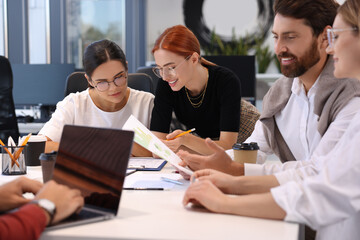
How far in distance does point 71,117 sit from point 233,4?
4075 millimetres

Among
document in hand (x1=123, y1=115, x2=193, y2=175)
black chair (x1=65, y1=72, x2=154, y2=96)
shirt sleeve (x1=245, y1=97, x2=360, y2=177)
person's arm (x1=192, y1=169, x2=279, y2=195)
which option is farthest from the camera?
black chair (x1=65, y1=72, x2=154, y2=96)

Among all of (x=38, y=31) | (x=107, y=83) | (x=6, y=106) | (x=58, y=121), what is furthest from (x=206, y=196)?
(x=38, y=31)

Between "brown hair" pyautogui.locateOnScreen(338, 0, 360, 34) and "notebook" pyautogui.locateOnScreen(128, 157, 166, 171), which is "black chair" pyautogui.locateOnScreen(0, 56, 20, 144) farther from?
"brown hair" pyautogui.locateOnScreen(338, 0, 360, 34)

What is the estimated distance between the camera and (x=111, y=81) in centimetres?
227

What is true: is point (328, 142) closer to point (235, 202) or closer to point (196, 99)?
point (235, 202)

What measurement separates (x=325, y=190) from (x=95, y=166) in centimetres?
56

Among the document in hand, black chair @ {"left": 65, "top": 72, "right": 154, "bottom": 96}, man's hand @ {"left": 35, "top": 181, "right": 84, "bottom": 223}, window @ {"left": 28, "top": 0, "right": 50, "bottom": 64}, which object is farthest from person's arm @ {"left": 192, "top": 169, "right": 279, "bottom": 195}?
window @ {"left": 28, "top": 0, "right": 50, "bottom": 64}

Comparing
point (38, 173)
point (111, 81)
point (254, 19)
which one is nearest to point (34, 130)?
point (111, 81)

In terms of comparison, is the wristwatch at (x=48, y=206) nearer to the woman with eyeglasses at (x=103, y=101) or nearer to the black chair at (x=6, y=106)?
the woman with eyeglasses at (x=103, y=101)

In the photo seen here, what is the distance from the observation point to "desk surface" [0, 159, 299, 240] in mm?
986

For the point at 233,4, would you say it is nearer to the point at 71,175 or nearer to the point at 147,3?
the point at 147,3

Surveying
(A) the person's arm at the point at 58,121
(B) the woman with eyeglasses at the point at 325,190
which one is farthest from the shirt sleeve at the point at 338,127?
(A) the person's arm at the point at 58,121

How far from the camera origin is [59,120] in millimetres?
2365

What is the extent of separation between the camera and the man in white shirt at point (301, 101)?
1.52m
